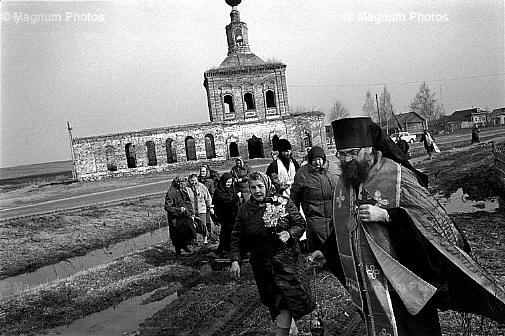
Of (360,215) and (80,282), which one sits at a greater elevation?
(360,215)

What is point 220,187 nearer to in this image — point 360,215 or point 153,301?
point 153,301

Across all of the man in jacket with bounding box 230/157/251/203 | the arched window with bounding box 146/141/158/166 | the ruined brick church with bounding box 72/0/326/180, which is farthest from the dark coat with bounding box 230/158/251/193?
the arched window with bounding box 146/141/158/166

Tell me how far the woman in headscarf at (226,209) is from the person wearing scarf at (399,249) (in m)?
6.40

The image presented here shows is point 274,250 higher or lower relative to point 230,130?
lower

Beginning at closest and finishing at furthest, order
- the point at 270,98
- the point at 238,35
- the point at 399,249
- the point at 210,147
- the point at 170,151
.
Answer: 1. the point at 399,249
2. the point at 270,98
3. the point at 238,35
4. the point at 170,151
5. the point at 210,147

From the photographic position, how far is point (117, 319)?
A: 6.89m

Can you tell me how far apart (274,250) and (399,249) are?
1.85 m

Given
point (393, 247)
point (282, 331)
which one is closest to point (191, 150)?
point (282, 331)

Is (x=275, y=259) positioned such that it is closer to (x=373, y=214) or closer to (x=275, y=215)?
(x=275, y=215)

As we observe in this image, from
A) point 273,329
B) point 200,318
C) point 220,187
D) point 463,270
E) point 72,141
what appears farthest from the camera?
point 72,141

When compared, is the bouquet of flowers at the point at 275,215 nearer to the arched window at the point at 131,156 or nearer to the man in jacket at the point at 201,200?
the man in jacket at the point at 201,200

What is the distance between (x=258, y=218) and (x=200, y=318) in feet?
6.48

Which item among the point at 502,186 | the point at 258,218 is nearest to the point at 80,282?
the point at 258,218

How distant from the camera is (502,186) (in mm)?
12133
